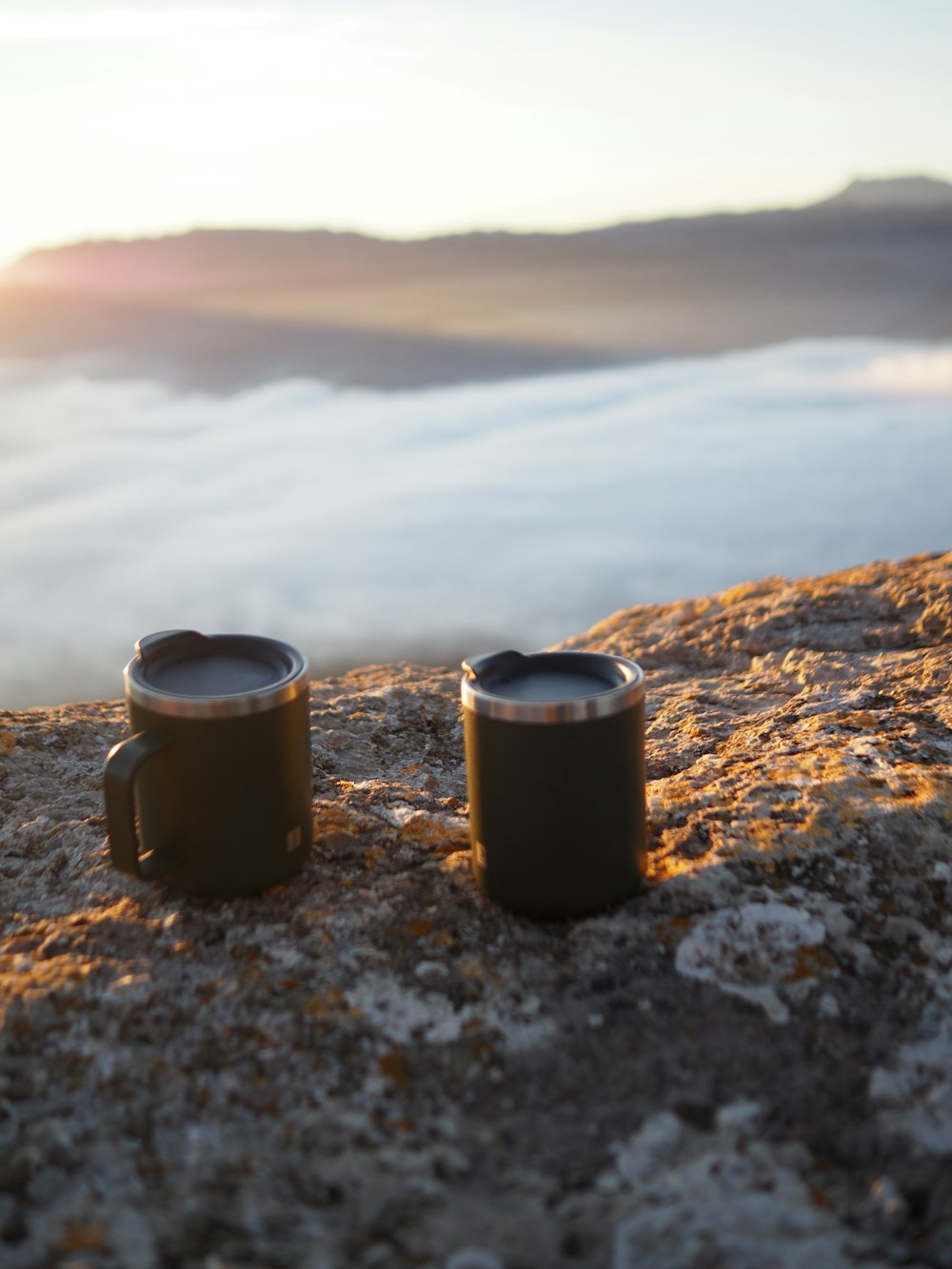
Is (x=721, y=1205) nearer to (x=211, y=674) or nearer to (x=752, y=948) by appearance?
(x=752, y=948)

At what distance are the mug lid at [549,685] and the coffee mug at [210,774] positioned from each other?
0.30 m

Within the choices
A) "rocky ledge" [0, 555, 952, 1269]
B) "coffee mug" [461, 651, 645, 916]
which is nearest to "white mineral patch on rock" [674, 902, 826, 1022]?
"rocky ledge" [0, 555, 952, 1269]

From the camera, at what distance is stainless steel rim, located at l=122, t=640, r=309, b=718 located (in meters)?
1.64

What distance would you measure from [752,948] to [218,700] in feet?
2.88

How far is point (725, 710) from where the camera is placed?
2494 mm

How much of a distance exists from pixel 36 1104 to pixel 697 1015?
858 millimetres

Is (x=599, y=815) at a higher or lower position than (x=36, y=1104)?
higher

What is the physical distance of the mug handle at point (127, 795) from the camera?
161 cm

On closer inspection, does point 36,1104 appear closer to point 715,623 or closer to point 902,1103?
point 902,1103

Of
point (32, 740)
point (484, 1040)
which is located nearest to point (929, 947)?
point (484, 1040)

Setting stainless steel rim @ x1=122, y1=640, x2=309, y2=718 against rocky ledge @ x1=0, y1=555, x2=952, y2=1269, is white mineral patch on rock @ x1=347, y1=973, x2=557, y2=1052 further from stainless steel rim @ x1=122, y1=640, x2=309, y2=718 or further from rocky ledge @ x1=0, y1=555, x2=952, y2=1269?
stainless steel rim @ x1=122, y1=640, x2=309, y2=718

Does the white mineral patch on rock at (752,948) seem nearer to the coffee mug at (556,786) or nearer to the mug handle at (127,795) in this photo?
the coffee mug at (556,786)

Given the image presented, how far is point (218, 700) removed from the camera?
1638 mm

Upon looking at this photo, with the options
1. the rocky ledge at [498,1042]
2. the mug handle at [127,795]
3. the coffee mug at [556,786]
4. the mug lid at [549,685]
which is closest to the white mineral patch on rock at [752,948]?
the rocky ledge at [498,1042]
